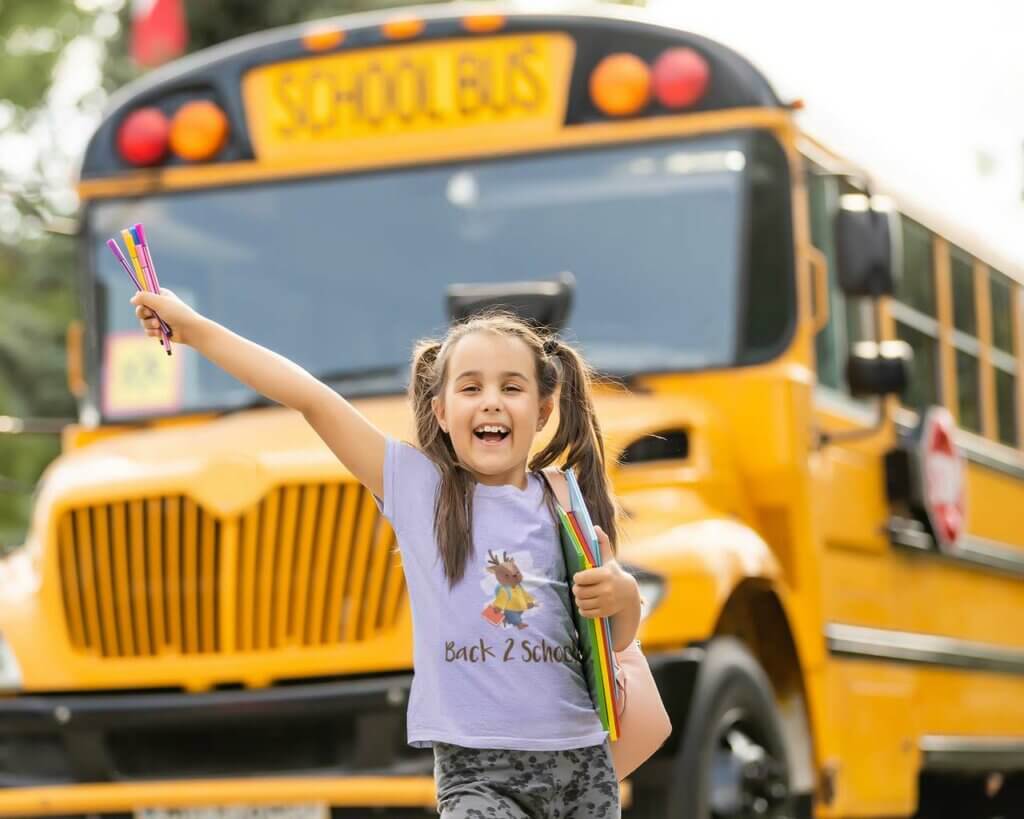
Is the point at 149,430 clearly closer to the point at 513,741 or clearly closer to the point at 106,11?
the point at 513,741

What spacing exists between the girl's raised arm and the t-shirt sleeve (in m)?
0.02

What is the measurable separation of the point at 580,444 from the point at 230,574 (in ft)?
7.21

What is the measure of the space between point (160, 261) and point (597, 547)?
360 cm

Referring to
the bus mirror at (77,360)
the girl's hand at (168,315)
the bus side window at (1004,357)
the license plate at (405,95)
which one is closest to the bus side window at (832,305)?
the license plate at (405,95)

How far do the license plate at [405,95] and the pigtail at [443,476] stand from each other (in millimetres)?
2915

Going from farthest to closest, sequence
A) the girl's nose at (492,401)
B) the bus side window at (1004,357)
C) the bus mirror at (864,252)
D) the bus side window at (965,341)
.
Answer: the bus side window at (1004,357)
the bus side window at (965,341)
the bus mirror at (864,252)
the girl's nose at (492,401)

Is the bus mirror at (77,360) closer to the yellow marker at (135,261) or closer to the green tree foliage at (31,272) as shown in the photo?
the yellow marker at (135,261)

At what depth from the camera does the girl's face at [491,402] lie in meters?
3.00

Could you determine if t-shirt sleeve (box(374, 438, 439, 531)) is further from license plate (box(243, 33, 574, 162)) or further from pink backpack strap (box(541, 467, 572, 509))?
license plate (box(243, 33, 574, 162))

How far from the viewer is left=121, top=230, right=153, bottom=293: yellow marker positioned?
282 cm

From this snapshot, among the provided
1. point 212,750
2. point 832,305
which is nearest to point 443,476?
point 212,750

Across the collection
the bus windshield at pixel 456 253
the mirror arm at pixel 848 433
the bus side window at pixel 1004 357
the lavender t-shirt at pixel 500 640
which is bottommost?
the bus side window at pixel 1004 357

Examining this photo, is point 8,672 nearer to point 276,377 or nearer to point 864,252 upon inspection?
point 864,252

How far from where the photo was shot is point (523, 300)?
5508 mm
